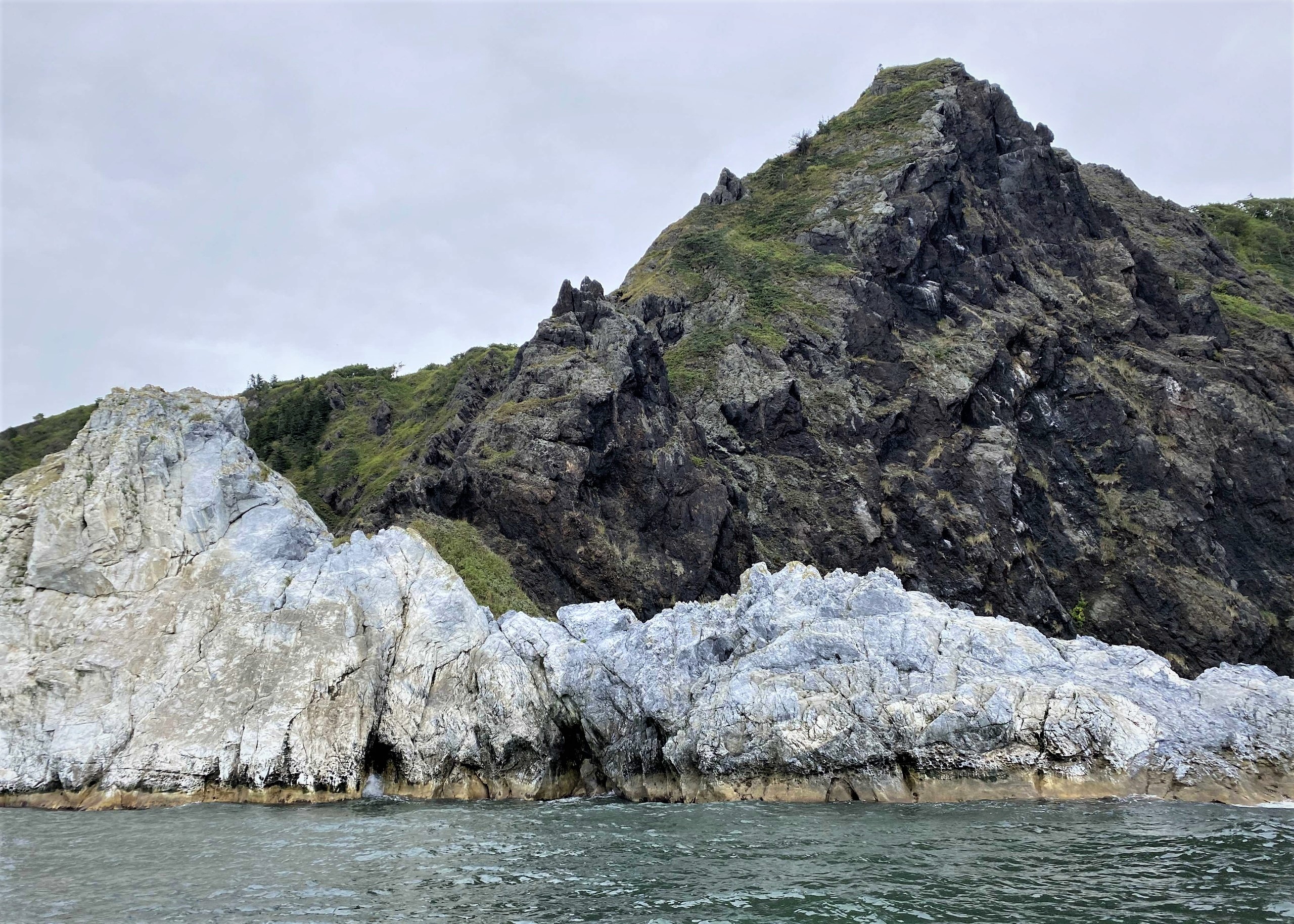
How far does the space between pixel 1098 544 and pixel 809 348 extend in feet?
90.6

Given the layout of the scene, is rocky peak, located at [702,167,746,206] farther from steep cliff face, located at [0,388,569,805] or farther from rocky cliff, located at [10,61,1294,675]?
steep cliff face, located at [0,388,569,805]

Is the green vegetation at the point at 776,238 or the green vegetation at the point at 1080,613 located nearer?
the green vegetation at the point at 1080,613

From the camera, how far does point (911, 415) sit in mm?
71125

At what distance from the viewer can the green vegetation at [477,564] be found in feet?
144

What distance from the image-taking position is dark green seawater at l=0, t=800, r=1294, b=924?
16562mm

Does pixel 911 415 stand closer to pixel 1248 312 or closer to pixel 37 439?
pixel 1248 312

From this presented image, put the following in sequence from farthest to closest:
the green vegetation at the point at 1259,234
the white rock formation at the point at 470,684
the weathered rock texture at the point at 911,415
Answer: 1. the green vegetation at the point at 1259,234
2. the weathered rock texture at the point at 911,415
3. the white rock formation at the point at 470,684

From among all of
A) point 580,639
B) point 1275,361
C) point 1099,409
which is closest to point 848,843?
point 580,639

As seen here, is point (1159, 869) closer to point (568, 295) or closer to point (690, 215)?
point (568, 295)

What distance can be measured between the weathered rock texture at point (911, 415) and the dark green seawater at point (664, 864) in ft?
84.6

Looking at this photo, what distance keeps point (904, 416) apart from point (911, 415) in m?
0.66

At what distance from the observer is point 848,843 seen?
22266 mm

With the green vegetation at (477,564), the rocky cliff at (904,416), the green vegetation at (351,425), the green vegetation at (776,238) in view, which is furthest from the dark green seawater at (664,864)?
the green vegetation at (776,238)

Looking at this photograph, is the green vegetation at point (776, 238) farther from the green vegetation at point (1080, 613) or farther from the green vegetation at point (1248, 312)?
the green vegetation at point (1248, 312)
